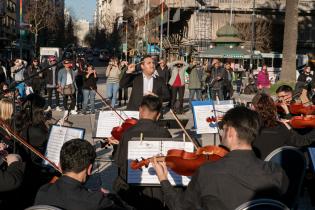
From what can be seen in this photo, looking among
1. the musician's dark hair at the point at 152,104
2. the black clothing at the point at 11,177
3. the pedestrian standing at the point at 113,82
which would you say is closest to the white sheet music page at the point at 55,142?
the musician's dark hair at the point at 152,104

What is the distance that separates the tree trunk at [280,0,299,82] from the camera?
883 inches

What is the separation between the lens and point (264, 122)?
17.8 feet

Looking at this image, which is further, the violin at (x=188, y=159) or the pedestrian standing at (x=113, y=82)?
the pedestrian standing at (x=113, y=82)

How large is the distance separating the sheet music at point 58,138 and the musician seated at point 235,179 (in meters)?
1.68

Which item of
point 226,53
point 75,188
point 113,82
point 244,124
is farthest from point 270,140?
point 226,53

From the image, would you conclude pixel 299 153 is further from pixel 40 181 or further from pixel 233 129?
pixel 40 181

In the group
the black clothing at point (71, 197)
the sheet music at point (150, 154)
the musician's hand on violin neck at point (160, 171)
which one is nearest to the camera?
the black clothing at point (71, 197)

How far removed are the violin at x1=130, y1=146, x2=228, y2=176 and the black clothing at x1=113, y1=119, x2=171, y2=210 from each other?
0.67 m

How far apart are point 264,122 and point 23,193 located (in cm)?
246

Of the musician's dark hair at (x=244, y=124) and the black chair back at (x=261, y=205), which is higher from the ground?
the musician's dark hair at (x=244, y=124)

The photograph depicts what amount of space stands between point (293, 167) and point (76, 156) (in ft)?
6.12

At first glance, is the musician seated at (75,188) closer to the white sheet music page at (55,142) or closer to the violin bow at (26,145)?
the violin bow at (26,145)

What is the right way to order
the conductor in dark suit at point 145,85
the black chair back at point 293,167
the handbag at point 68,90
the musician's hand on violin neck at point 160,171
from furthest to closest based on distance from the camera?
the handbag at point 68,90
the conductor in dark suit at point 145,85
the black chair back at point 293,167
the musician's hand on violin neck at point 160,171

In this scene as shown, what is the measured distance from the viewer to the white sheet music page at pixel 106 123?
6922 millimetres
